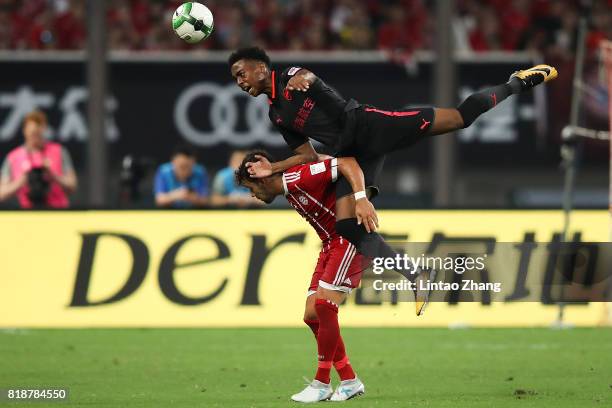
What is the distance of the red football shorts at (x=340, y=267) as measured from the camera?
948 centimetres

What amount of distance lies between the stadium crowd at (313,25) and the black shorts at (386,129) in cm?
1263

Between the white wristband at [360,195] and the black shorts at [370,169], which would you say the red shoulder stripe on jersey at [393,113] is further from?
the white wristband at [360,195]

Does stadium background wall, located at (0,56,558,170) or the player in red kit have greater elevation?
stadium background wall, located at (0,56,558,170)

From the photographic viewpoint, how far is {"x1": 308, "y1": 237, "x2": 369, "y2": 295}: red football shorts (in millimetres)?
9477

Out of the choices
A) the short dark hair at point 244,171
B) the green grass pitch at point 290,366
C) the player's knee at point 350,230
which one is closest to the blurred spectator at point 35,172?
the green grass pitch at point 290,366

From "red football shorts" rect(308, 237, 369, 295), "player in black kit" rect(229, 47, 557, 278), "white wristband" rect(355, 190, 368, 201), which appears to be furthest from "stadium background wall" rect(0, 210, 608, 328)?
"white wristband" rect(355, 190, 368, 201)

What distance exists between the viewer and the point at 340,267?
374 inches

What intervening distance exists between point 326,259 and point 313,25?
13.4 meters

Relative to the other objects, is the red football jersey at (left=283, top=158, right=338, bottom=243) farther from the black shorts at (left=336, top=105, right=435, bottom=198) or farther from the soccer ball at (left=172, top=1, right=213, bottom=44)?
the soccer ball at (left=172, top=1, right=213, bottom=44)

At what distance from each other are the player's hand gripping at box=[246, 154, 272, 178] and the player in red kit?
0.04 metres

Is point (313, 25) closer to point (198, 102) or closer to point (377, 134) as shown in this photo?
point (198, 102)

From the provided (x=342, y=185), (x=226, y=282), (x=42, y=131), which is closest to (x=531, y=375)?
(x=342, y=185)

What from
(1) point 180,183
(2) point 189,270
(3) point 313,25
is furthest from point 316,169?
(3) point 313,25

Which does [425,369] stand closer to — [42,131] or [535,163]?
[42,131]
